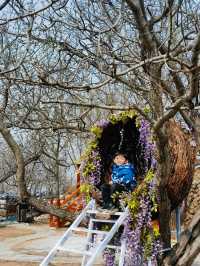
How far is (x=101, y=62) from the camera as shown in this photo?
21.8 feet

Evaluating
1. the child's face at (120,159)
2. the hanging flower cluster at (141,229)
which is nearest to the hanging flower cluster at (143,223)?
the hanging flower cluster at (141,229)

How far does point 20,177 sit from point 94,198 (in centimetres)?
108

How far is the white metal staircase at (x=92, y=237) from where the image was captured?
5699 millimetres

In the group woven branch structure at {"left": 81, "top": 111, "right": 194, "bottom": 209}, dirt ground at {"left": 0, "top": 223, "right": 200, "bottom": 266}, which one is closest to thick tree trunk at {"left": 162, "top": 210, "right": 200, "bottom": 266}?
woven branch structure at {"left": 81, "top": 111, "right": 194, "bottom": 209}

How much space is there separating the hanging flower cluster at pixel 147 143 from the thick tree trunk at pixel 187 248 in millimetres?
902

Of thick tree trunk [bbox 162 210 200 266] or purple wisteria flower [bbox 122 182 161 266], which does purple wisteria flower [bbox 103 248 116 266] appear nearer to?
purple wisteria flower [bbox 122 182 161 266]

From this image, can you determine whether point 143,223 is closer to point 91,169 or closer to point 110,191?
point 110,191

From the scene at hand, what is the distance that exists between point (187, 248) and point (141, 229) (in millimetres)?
654

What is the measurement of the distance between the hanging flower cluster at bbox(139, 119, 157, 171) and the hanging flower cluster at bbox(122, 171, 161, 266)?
247 millimetres

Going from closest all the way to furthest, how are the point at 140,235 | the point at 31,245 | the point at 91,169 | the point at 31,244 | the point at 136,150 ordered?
the point at 140,235, the point at 91,169, the point at 136,150, the point at 31,245, the point at 31,244

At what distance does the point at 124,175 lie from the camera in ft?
21.8

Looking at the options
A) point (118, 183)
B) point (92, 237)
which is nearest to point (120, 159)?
point (118, 183)

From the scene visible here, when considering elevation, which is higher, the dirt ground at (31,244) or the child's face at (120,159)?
the child's face at (120,159)

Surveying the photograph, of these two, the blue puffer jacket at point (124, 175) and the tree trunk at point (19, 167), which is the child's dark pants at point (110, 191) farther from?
the tree trunk at point (19, 167)
